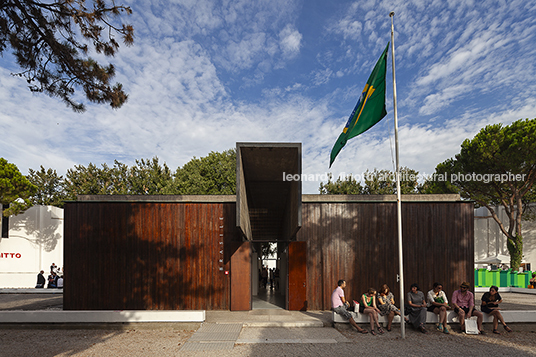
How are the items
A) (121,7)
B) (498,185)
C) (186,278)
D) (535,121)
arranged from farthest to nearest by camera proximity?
(498,185)
(535,121)
(186,278)
(121,7)

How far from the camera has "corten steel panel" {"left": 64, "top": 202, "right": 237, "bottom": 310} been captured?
10.4 metres

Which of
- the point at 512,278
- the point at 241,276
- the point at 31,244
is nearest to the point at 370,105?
the point at 241,276

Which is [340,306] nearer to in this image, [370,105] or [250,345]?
[250,345]

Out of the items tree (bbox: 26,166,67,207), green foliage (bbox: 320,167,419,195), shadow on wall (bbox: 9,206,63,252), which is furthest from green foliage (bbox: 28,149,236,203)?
green foliage (bbox: 320,167,419,195)

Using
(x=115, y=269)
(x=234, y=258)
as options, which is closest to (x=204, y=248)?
(x=234, y=258)

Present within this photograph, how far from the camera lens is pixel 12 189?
76.2ft

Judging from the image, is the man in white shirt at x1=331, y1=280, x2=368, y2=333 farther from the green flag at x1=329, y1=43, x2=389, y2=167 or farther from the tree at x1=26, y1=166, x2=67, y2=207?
the tree at x1=26, y1=166, x2=67, y2=207

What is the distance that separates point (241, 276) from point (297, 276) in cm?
197

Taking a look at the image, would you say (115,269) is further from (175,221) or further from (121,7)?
(121,7)

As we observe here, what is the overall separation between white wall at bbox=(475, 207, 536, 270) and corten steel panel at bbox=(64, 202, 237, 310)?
27.7 metres

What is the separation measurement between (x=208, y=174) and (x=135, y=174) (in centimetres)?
985

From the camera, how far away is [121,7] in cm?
584

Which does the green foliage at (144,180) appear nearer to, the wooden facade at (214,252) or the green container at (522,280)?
the wooden facade at (214,252)

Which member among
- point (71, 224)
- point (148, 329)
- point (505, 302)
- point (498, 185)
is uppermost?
point (498, 185)
